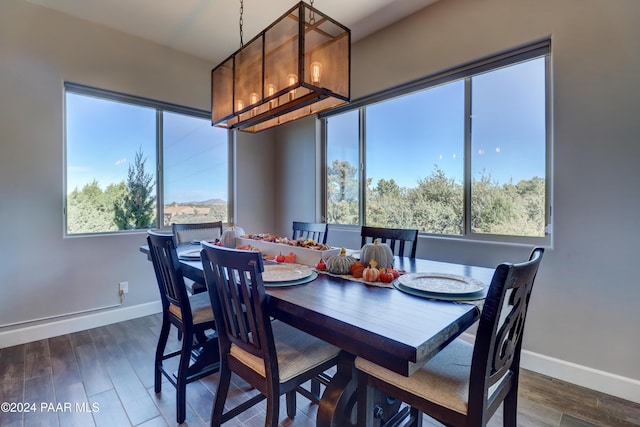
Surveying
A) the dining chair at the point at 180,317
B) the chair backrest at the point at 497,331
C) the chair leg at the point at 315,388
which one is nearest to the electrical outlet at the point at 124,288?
the dining chair at the point at 180,317

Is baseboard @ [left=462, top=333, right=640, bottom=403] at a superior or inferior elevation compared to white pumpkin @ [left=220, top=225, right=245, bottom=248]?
inferior

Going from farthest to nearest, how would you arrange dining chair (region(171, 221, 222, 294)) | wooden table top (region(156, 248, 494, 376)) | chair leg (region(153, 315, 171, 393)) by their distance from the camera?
1. dining chair (region(171, 221, 222, 294))
2. chair leg (region(153, 315, 171, 393))
3. wooden table top (region(156, 248, 494, 376))

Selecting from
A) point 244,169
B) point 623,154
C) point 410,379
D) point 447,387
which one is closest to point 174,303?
point 410,379

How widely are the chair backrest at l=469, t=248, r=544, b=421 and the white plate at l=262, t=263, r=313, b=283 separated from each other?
79 centimetres

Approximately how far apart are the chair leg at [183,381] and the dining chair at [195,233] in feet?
3.05

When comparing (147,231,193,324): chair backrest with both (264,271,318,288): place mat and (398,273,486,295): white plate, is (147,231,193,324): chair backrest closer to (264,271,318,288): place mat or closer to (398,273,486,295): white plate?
(264,271,318,288): place mat

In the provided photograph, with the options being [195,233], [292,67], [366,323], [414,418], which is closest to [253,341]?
[366,323]

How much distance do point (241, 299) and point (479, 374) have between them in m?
0.91

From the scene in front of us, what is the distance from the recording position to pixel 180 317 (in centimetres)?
183

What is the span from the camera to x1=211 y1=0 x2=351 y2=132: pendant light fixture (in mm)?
1721

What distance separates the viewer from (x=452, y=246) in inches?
99.6

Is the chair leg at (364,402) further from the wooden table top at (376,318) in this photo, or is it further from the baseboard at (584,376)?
the baseboard at (584,376)

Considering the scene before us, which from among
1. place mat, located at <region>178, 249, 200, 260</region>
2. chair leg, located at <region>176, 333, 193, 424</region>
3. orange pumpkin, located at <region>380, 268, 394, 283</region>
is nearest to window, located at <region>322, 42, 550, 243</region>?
orange pumpkin, located at <region>380, 268, 394, 283</region>

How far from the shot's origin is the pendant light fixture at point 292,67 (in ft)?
5.65
